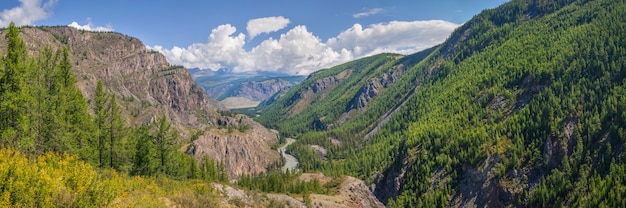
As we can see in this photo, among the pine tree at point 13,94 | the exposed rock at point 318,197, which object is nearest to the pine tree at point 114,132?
the exposed rock at point 318,197

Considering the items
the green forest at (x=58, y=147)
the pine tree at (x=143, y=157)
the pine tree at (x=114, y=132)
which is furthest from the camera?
the pine tree at (x=143, y=157)

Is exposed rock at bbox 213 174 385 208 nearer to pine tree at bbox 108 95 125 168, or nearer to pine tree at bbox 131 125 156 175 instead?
pine tree at bbox 108 95 125 168

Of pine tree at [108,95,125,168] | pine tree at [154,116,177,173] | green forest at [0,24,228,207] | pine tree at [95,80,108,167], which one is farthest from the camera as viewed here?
pine tree at [154,116,177,173]

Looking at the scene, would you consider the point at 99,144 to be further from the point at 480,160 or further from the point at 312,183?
the point at 480,160

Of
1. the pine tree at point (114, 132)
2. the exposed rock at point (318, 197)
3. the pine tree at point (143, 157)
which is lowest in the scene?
the exposed rock at point (318, 197)

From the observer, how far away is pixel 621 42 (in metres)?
199

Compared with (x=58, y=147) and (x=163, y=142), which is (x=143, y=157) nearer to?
(x=163, y=142)

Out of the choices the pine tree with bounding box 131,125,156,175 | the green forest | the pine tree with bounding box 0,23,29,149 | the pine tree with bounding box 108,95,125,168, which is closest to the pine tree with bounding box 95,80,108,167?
the green forest

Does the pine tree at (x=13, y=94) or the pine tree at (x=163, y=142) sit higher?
the pine tree at (x=13, y=94)

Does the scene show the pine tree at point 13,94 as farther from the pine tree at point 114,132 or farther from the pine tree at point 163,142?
the pine tree at point 163,142

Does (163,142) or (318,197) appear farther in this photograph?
(318,197)

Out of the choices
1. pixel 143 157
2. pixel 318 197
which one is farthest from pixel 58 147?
pixel 318 197

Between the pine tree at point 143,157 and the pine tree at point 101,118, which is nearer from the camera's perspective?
the pine tree at point 101,118

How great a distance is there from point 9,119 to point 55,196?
22.9 metres
